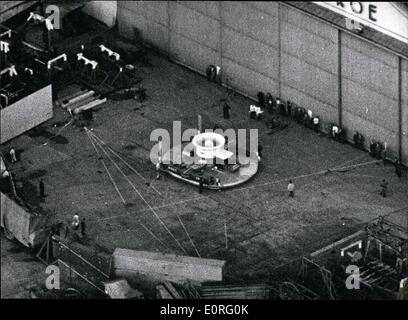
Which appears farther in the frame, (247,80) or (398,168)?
(247,80)

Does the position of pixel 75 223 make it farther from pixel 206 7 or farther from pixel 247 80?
pixel 206 7

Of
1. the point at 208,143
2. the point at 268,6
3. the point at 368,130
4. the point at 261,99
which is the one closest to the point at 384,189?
the point at 368,130

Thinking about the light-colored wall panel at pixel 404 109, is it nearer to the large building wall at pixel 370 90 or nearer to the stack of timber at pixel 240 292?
the large building wall at pixel 370 90

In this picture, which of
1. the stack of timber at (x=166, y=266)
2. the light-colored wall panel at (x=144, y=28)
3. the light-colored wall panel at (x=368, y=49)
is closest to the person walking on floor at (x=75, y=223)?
the stack of timber at (x=166, y=266)

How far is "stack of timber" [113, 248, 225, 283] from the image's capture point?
112 m

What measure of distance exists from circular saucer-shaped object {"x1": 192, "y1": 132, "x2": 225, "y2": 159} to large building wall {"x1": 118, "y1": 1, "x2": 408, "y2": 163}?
979cm

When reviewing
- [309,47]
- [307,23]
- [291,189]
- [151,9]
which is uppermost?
[151,9]

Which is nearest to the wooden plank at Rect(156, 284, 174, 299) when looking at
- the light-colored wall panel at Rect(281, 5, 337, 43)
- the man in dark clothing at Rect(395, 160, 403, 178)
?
the man in dark clothing at Rect(395, 160, 403, 178)

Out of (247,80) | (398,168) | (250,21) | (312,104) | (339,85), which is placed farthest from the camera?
(247,80)

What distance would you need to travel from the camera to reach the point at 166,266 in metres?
113

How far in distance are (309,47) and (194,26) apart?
1465 cm
